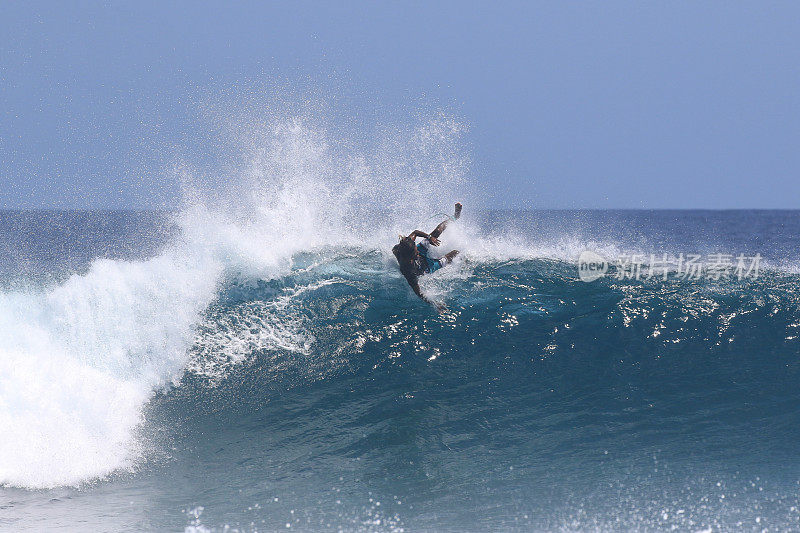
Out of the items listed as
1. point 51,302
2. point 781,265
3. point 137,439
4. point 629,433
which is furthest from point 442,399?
point 781,265

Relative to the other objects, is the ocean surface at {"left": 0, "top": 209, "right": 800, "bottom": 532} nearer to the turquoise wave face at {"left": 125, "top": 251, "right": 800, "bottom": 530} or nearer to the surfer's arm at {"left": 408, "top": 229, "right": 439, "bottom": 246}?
the turquoise wave face at {"left": 125, "top": 251, "right": 800, "bottom": 530}

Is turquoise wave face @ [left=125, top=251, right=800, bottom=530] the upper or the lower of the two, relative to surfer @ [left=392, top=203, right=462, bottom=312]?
lower

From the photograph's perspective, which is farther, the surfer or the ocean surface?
the surfer

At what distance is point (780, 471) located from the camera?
22.0 ft

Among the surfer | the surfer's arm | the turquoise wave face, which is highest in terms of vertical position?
the surfer's arm

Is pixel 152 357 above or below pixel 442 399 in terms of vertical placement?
above

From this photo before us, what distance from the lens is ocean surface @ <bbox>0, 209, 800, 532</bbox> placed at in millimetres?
6176

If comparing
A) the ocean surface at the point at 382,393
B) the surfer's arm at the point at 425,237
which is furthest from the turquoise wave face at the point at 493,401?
the surfer's arm at the point at 425,237

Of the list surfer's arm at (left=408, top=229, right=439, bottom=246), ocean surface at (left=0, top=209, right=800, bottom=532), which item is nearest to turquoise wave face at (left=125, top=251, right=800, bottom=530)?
ocean surface at (left=0, top=209, right=800, bottom=532)

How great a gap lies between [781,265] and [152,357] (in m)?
14.9

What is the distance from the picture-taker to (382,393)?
884cm

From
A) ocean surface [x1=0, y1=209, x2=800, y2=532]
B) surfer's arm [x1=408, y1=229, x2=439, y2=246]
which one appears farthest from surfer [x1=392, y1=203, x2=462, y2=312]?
ocean surface [x1=0, y1=209, x2=800, y2=532]

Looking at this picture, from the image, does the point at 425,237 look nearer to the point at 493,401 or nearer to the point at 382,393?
the point at 382,393

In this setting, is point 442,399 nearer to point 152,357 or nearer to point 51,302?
point 152,357
